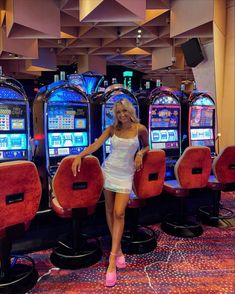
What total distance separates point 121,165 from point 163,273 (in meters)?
1.03

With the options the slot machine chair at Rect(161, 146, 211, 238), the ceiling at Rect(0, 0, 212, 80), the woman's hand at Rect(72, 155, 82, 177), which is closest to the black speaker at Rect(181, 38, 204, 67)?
the ceiling at Rect(0, 0, 212, 80)

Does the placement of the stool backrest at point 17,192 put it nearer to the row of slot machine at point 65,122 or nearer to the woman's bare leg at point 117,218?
the woman's bare leg at point 117,218

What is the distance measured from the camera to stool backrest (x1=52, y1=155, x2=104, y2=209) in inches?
94.5

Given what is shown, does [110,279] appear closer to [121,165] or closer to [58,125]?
[121,165]

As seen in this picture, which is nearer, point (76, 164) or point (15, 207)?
point (15, 207)

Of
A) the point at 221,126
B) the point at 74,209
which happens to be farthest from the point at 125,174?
the point at 221,126

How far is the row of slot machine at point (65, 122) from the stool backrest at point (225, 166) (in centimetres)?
70

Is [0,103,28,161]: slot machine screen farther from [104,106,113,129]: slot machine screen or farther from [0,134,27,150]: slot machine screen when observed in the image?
[104,106,113,129]: slot machine screen

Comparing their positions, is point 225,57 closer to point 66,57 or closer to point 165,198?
point 165,198

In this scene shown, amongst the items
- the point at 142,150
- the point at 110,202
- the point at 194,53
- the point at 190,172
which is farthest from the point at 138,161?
the point at 194,53

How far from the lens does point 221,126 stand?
18.4ft

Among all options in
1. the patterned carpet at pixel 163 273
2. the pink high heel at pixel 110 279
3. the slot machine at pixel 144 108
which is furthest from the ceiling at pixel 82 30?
the pink high heel at pixel 110 279

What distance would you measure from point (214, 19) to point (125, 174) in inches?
144

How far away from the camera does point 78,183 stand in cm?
246
